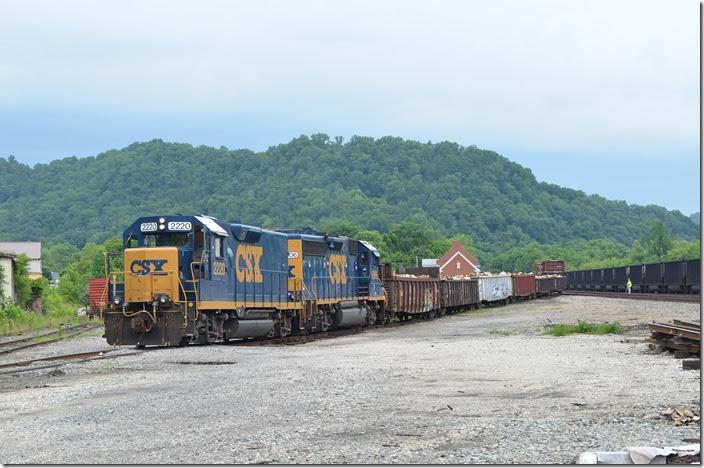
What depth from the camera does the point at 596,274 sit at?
8750 centimetres

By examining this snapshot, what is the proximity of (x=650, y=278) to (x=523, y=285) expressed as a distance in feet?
30.0

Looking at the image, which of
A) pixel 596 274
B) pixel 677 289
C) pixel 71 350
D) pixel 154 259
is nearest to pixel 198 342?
pixel 154 259

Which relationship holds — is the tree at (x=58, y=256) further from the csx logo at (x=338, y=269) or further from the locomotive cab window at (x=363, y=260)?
the csx logo at (x=338, y=269)

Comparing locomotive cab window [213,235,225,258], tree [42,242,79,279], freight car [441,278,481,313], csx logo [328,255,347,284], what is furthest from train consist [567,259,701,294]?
tree [42,242,79,279]

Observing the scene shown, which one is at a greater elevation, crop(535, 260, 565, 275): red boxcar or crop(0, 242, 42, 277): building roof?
crop(0, 242, 42, 277): building roof

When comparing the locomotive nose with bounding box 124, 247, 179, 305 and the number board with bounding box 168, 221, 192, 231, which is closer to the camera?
the locomotive nose with bounding box 124, 247, 179, 305

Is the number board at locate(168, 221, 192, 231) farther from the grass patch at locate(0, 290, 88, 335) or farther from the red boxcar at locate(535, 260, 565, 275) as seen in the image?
the red boxcar at locate(535, 260, 565, 275)

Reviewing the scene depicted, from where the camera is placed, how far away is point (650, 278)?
68125mm

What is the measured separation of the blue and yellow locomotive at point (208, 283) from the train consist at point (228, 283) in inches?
1.0

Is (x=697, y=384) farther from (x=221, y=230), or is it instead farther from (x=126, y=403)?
(x=221, y=230)

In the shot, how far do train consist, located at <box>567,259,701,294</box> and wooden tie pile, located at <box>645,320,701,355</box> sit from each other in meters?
33.9

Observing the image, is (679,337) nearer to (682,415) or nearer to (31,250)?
(682,415)

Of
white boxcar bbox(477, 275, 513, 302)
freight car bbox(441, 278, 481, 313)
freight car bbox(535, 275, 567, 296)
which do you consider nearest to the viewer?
freight car bbox(441, 278, 481, 313)

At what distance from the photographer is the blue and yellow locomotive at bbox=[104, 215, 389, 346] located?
75.0 feet
